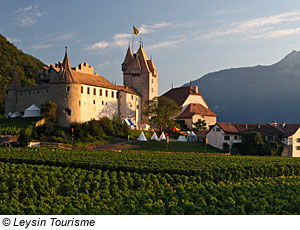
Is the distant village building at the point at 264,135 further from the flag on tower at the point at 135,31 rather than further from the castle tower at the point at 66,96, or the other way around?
the flag on tower at the point at 135,31

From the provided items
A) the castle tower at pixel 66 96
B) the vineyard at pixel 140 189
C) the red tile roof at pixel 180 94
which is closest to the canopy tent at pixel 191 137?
the red tile roof at pixel 180 94

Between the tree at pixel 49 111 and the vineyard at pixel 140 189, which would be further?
the tree at pixel 49 111

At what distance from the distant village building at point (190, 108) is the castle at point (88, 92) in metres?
8.81

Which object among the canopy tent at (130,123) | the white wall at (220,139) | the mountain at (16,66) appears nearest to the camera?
the white wall at (220,139)

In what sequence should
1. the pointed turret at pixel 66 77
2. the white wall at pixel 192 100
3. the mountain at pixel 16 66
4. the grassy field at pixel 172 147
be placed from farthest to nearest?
the mountain at pixel 16 66
the white wall at pixel 192 100
the pointed turret at pixel 66 77
the grassy field at pixel 172 147

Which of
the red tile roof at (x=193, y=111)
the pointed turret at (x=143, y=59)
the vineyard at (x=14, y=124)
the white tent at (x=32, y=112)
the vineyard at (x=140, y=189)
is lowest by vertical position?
the vineyard at (x=140, y=189)

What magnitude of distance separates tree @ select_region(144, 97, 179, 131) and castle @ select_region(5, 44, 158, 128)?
10.3ft

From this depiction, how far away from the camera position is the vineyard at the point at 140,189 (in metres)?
15.7

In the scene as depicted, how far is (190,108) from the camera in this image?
74.8m

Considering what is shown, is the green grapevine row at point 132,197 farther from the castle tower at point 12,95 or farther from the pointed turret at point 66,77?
the castle tower at point 12,95

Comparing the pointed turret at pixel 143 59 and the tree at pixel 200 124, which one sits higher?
the pointed turret at pixel 143 59

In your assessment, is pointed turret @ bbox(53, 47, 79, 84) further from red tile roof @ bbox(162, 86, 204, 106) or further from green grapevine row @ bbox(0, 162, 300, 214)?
red tile roof @ bbox(162, 86, 204, 106)
